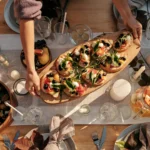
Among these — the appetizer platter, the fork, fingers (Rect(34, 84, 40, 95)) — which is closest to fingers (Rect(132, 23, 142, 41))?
the appetizer platter

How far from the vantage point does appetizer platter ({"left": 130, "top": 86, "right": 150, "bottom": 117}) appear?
4.02ft

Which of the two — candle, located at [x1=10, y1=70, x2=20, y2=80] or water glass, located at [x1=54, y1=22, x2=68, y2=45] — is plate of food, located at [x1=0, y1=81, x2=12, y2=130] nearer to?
candle, located at [x1=10, y1=70, x2=20, y2=80]

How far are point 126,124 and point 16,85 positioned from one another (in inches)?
19.4

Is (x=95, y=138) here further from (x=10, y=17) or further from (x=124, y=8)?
(x=10, y=17)

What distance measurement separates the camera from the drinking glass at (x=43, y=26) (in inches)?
54.2

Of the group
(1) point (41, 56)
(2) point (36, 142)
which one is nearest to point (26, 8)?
(1) point (41, 56)

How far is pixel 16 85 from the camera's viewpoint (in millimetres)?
1330

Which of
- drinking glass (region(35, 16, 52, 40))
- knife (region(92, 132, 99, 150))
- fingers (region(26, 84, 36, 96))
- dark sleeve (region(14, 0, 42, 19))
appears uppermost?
dark sleeve (region(14, 0, 42, 19))

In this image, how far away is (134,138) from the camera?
1.24 meters

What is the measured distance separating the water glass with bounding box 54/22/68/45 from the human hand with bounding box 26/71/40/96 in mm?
271

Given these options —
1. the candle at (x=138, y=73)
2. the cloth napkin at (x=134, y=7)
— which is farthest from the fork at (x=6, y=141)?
the cloth napkin at (x=134, y=7)

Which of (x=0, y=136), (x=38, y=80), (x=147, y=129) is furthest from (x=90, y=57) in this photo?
(x=0, y=136)

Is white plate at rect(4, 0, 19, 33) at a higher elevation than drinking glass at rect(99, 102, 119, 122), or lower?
higher

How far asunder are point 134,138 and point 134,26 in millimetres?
450
